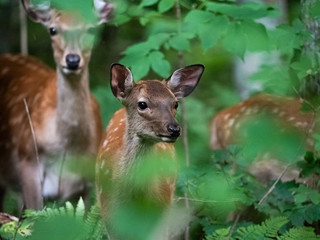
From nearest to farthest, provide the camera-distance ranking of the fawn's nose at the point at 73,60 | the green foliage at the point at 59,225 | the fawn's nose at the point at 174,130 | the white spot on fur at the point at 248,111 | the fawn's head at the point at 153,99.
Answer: the green foliage at the point at 59,225 → the fawn's nose at the point at 174,130 → the fawn's head at the point at 153,99 → the fawn's nose at the point at 73,60 → the white spot on fur at the point at 248,111

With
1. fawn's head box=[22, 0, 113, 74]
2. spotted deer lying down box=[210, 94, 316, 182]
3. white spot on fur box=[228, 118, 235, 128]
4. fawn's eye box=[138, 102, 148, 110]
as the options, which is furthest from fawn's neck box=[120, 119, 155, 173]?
white spot on fur box=[228, 118, 235, 128]

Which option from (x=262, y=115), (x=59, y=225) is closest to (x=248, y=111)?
(x=262, y=115)

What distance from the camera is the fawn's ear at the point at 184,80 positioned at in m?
5.45

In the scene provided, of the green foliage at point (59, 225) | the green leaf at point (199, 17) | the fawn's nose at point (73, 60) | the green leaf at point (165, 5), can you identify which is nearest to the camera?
the green foliage at point (59, 225)

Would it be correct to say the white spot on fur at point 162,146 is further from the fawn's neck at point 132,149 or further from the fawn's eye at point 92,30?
the fawn's eye at point 92,30

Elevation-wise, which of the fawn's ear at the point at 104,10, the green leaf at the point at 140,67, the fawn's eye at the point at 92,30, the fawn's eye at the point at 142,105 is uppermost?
the fawn's eye at the point at 142,105

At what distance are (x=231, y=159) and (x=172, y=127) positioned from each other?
1113 mm

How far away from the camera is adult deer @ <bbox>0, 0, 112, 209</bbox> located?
6.75m

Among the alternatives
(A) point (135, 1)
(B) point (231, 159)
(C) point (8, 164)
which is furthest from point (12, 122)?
(B) point (231, 159)

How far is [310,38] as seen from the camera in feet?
18.4

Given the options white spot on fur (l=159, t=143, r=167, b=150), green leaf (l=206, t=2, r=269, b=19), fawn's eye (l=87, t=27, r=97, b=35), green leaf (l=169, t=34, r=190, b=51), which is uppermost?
green leaf (l=206, t=2, r=269, b=19)

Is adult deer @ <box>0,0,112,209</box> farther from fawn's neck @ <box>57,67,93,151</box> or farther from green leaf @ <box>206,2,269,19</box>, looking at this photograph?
green leaf @ <box>206,2,269,19</box>

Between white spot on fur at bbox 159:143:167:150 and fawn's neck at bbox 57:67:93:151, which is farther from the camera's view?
fawn's neck at bbox 57:67:93:151

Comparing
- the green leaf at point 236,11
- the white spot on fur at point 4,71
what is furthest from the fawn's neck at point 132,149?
the white spot on fur at point 4,71
